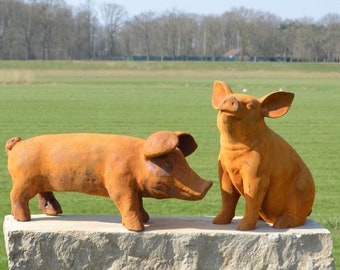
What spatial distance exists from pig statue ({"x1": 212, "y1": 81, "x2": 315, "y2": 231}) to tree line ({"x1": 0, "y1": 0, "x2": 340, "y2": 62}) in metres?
95.8

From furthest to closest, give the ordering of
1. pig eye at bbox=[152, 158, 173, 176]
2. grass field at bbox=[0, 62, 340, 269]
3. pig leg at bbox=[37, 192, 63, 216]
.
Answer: grass field at bbox=[0, 62, 340, 269]
pig leg at bbox=[37, 192, 63, 216]
pig eye at bbox=[152, 158, 173, 176]

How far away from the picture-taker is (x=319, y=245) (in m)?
4.78

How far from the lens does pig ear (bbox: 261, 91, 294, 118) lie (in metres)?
4.87

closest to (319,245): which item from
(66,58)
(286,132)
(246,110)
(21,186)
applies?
(246,110)

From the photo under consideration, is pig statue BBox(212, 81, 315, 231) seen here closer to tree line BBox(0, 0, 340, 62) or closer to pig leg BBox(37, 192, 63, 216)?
pig leg BBox(37, 192, 63, 216)

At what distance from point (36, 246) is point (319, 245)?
1.69 meters

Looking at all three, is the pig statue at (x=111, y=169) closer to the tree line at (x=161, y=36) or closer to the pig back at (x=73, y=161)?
the pig back at (x=73, y=161)

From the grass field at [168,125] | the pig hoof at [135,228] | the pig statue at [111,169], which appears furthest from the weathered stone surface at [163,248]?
the grass field at [168,125]

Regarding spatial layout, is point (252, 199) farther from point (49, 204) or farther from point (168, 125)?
point (168, 125)

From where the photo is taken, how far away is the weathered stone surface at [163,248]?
4.68 m

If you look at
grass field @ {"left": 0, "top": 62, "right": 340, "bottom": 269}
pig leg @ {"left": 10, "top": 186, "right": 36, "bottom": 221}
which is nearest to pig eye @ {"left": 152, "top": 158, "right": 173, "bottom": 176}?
pig leg @ {"left": 10, "top": 186, "right": 36, "bottom": 221}

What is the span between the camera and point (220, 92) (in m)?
5.00

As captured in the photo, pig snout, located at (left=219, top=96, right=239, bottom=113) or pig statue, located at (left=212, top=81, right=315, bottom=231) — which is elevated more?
pig snout, located at (left=219, top=96, right=239, bottom=113)

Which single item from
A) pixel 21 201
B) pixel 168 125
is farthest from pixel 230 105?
pixel 168 125
